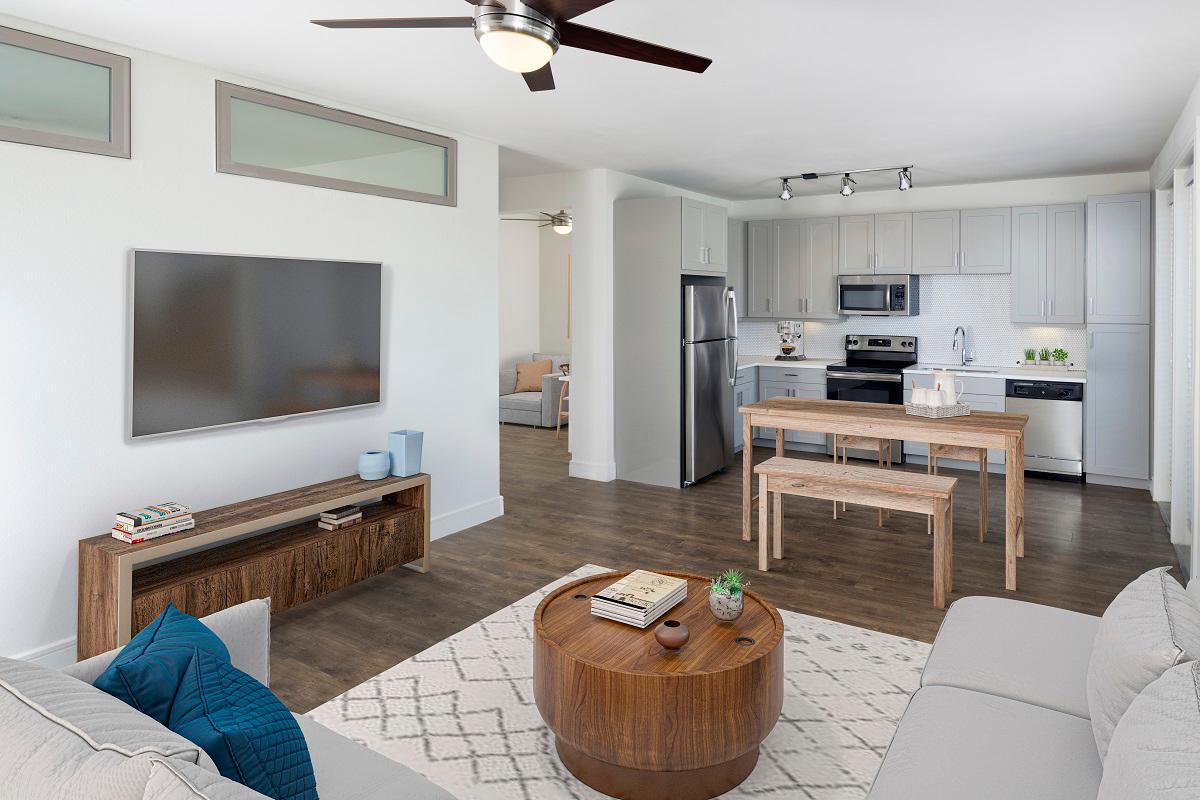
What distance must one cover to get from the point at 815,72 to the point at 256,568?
342 cm

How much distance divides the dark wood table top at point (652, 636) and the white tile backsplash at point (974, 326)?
5.55m

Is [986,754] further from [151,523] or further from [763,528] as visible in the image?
[151,523]

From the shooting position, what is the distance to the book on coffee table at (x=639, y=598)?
2516mm

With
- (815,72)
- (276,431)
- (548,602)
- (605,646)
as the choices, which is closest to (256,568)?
(276,431)

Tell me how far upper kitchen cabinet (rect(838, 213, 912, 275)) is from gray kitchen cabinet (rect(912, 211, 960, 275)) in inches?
2.5

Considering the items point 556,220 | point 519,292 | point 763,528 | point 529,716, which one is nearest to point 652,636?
point 529,716

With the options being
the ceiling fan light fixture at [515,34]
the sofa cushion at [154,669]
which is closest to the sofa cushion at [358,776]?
the sofa cushion at [154,669]

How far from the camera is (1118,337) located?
6.10 m

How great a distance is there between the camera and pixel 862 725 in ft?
8.83

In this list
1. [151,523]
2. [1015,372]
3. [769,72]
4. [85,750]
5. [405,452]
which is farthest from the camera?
[1015,372]

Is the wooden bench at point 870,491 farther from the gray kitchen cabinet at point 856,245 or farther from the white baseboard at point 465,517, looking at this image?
the gray kitchen cabinet at point 856,245

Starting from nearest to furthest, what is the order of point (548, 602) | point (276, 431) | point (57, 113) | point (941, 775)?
point (941, 775)
point (548, 602)
point (57, 113)
point (276, 431)

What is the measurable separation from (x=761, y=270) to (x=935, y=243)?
1700 mm

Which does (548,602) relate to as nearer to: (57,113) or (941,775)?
(941,775)
